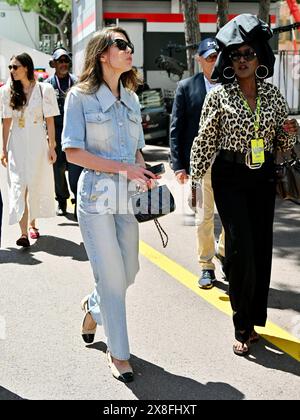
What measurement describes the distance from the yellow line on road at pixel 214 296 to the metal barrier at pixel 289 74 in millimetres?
13950

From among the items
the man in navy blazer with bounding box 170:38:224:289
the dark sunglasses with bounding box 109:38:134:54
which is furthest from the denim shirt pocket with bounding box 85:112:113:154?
the man in navy blazer with bounding box 170:38:224:289

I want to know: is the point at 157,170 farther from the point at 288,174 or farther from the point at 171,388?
the point at 171,388

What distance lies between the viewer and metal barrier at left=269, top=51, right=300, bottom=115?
1978 cm

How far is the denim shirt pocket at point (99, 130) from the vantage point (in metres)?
3.69

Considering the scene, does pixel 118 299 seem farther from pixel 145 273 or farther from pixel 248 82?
pixel 145 273

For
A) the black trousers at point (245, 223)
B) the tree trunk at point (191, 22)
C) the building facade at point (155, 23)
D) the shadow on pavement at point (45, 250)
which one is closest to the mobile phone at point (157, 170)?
the black trousers at point (245, 223)

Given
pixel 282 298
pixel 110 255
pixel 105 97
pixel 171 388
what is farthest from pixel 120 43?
pixel 282 298

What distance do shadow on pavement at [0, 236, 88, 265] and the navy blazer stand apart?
1.65 meters

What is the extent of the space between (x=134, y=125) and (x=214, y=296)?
1.93 meters

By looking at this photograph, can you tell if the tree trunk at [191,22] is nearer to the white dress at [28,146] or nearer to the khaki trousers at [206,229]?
the white dress at [28,146]

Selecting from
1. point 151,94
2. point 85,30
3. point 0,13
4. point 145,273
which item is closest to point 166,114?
point 151,94

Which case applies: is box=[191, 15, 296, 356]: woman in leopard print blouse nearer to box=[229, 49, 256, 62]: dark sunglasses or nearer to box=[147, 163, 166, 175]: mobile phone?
box=[229, 49, 256, 62]: dark sunglasses

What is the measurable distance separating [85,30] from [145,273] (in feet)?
51.3

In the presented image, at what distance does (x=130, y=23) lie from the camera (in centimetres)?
2358
